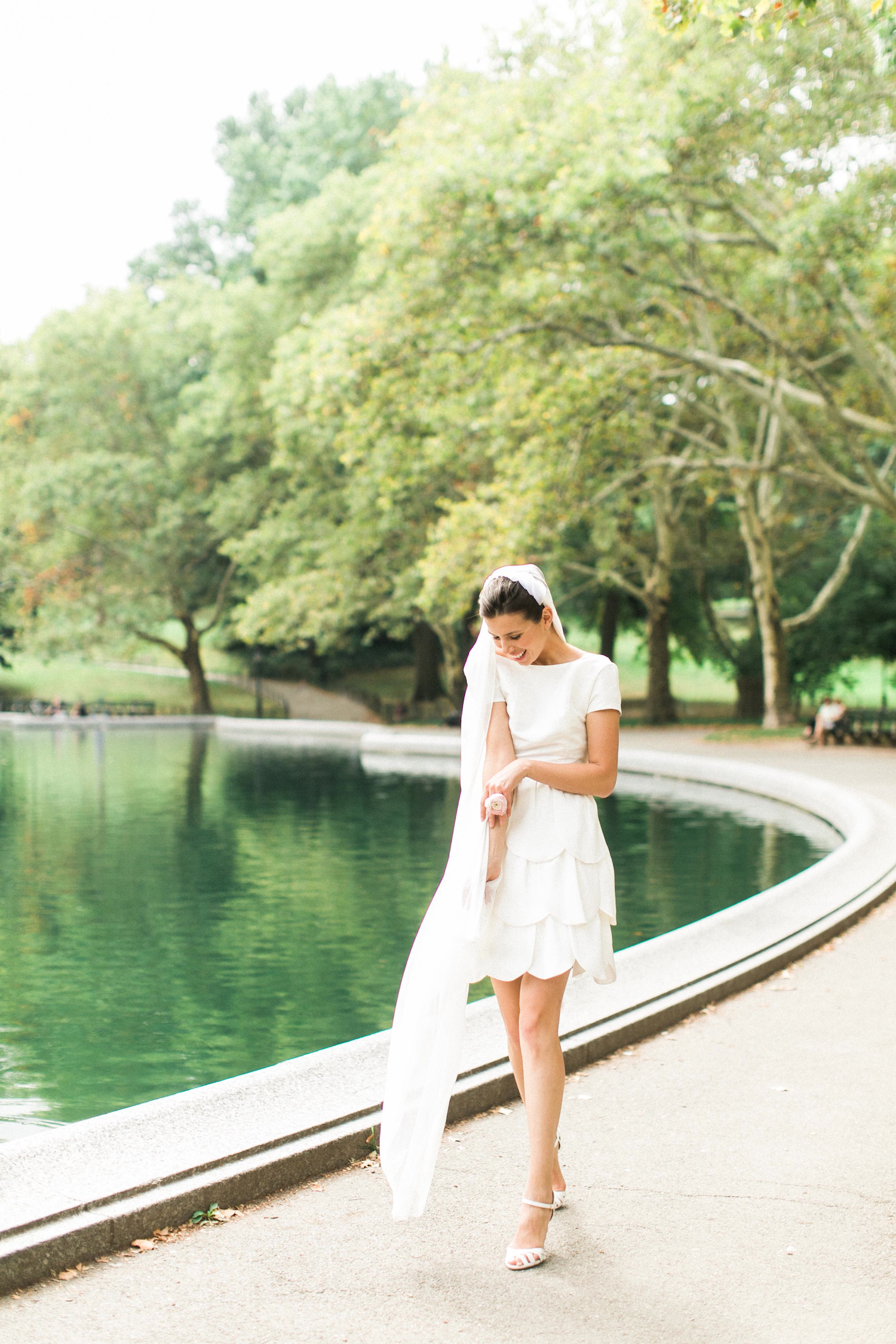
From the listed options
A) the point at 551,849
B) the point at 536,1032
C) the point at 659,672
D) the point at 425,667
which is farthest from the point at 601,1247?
the point at 425,667

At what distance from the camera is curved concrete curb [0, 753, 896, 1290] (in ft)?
12.1

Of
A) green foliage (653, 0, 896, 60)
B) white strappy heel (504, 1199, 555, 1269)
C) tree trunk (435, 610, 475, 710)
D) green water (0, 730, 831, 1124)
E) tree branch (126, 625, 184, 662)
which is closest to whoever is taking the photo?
white strappy heel (504, 1199, 555, 1269)

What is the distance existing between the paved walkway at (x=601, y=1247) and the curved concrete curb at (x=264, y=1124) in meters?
0.10

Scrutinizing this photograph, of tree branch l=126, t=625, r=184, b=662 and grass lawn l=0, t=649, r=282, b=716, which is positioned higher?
tree branch l=126, t=625, r=184, b=662

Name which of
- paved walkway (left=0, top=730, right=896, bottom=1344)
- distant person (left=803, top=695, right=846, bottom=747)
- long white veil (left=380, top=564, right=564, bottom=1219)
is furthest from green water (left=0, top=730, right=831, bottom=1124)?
distant person (left=803, top=695, right=846, bottom=747)

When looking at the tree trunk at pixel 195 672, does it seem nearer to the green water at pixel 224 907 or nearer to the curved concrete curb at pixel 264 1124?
the green water at pixel 224 907

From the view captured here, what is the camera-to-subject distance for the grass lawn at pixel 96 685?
59.5 m

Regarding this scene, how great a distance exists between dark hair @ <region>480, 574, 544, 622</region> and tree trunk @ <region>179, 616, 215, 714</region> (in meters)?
46.7

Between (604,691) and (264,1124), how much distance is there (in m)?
1.89

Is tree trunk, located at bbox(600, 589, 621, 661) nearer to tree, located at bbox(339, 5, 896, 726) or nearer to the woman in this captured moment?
tree, located at bbox(339, 5, 896, 726)

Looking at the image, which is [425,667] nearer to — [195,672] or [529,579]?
[195,672]

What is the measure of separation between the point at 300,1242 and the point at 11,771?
2327 cm

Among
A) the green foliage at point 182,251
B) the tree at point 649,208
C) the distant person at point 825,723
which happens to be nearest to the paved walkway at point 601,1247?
the tree at point 649,208

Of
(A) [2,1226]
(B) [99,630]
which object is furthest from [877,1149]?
(B) [99,630]
